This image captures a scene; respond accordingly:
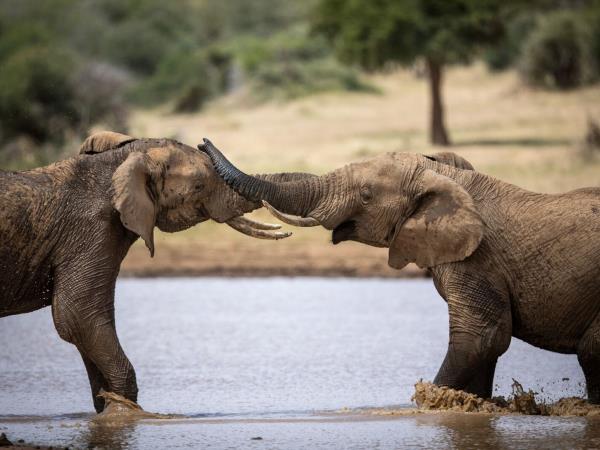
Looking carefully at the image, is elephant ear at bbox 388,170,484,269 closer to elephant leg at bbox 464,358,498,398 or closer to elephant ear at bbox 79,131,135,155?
elephant leg at bbox 464,358,498,398

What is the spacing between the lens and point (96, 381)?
8477 mm

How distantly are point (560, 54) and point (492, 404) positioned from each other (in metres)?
25.6

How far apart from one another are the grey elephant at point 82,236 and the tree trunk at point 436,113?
1709 centimetres

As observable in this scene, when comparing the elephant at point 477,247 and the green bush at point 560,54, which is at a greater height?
the green bush at point 560,54

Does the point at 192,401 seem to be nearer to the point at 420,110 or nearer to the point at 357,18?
the point at 357,18

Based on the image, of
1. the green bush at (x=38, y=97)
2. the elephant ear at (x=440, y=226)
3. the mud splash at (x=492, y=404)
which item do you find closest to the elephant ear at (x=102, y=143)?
the elephant ear at (x=440, y=226)

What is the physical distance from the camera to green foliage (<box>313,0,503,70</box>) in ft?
86.3

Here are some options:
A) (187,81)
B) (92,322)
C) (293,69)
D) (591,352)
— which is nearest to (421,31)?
(293,69)

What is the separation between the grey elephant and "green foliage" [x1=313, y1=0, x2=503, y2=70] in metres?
18.4

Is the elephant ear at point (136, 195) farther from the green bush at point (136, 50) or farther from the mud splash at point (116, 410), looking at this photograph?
the green bush at point (136, 50)

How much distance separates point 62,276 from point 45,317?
6.09 m

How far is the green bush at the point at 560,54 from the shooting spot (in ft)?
105

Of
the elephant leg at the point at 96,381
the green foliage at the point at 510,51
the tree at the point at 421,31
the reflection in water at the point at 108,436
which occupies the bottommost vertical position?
the reflection in water at the point at 108,436

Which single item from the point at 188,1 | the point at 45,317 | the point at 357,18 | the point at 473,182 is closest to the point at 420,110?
the point at 357,18
